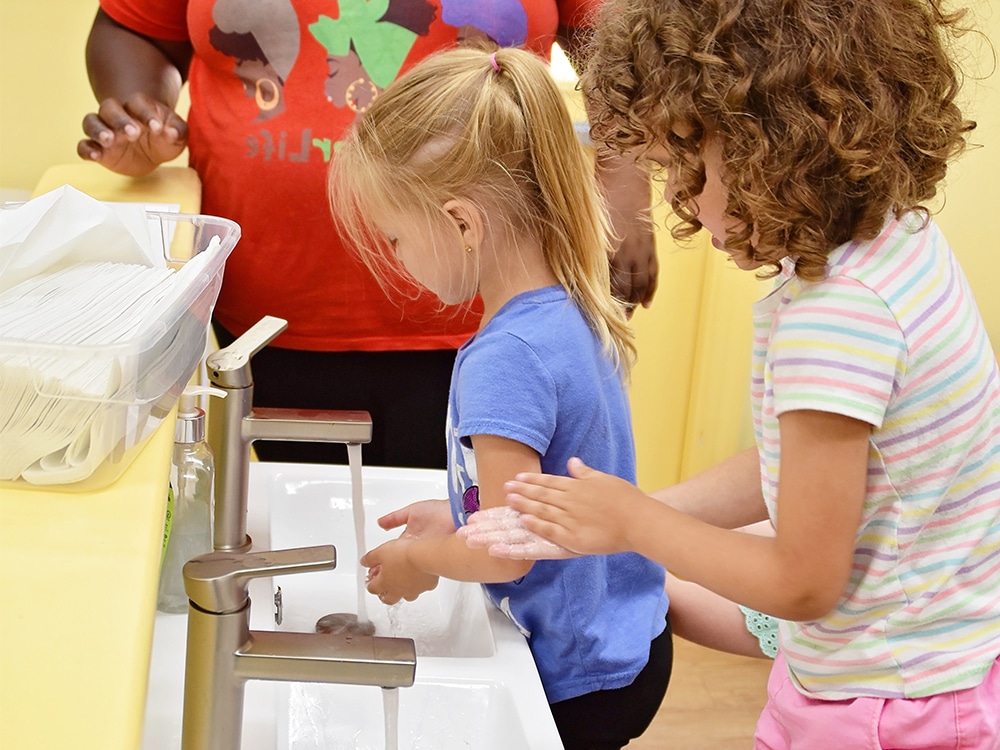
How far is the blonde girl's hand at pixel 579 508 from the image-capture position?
0.75m

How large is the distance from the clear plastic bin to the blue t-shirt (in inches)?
10.4

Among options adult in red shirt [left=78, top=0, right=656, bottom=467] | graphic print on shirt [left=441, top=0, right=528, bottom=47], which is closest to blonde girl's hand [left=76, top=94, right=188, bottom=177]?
adult in red shirt [left=78, top=0, right=656, bottom=467]

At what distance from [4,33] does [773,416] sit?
2058mm

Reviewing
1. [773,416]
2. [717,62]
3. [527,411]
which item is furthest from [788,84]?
[527,411]

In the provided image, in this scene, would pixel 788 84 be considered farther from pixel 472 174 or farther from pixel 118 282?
pixel 118 282

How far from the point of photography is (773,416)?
771 millimetres

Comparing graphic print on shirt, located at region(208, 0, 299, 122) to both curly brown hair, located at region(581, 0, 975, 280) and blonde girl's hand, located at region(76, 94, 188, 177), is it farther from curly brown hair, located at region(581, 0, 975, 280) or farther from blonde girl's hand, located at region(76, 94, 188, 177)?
curly brown hair, located at region(581, 0, 975, 280)

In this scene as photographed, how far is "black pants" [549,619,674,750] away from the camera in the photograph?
3.21 ft

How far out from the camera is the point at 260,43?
1.18m

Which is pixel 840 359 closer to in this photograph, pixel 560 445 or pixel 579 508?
pixel 579 508

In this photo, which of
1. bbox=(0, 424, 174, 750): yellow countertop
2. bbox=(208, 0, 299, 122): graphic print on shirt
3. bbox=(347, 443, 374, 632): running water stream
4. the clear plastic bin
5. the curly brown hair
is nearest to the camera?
bbox=(0, 424, 174, 750): yellow countertop

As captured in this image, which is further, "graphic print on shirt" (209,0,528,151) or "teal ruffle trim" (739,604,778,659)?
"graphic print on shirt" (209,0,528,151)

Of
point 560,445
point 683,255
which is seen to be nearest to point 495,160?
point 560,445

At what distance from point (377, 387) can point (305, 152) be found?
30 cm
